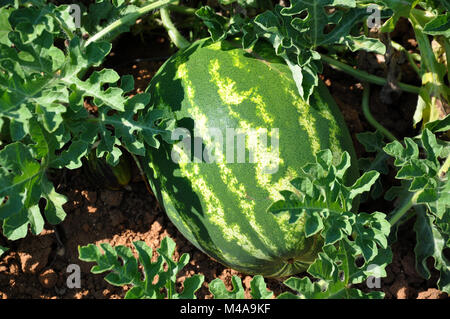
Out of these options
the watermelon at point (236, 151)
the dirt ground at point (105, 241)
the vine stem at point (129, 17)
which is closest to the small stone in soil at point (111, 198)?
the dirt ground at point (105, 241)

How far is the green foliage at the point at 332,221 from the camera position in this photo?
2316mm

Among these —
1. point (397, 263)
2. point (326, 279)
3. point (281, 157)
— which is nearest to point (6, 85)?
point (281, 157)

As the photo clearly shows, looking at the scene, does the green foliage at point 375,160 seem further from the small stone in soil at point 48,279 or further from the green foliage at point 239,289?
the small stone in soil at point 48,279

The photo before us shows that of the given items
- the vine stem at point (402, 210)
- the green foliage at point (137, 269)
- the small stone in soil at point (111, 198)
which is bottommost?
the small stone in soil at point (111, 198)

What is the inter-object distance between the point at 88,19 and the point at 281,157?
114cm

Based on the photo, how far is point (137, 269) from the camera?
2.39 metres

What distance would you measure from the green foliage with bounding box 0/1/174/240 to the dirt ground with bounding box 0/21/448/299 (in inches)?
25.1

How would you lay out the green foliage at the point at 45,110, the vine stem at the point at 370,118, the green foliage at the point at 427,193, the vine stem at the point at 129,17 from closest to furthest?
the green foliage at the point at 45,110 < the green foliage at the point at 427,193 < the vine stem at the point at 129,17 < the vine stem at the point at 370,118

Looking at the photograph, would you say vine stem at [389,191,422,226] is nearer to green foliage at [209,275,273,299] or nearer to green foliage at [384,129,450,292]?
green foliage at [384,129,450,292]

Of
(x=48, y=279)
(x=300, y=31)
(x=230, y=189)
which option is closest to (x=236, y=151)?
(x=230, y=189)

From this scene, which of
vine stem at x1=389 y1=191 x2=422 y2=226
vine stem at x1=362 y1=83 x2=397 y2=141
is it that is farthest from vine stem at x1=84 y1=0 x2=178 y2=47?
vine stem at x1=389 y1=191 x2=422 y2=226

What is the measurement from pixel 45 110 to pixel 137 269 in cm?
72

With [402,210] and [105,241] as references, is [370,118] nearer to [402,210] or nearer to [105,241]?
[402,210]

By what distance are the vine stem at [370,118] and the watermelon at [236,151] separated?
0.55 meters
